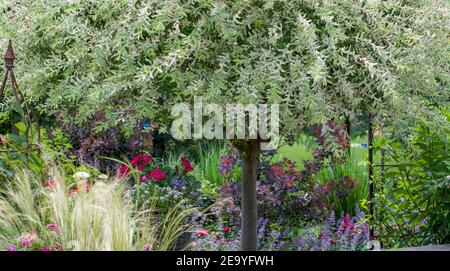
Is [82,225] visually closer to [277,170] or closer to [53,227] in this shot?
[53,227]

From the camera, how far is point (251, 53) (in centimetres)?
384

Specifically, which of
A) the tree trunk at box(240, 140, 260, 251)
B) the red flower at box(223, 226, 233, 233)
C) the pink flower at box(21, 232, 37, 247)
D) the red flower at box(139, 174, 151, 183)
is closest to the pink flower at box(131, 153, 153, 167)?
the red flower at box(139, 174, 151, 183)

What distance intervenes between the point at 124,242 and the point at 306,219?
11.1 feet

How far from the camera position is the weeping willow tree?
148 inches

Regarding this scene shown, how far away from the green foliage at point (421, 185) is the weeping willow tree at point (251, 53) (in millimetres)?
Answer: 446

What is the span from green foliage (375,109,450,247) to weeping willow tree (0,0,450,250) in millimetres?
446

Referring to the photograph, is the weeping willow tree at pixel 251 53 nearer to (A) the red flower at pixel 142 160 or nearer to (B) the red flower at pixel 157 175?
(B) the red flower at pixel 157 175

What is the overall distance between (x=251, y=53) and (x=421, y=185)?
1.78m

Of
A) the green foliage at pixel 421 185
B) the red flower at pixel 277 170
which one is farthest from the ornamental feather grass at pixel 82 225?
the red flower at pixel 277 170

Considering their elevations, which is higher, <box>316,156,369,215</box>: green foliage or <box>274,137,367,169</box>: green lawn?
<box>274,137,367,169</box>: green lawn

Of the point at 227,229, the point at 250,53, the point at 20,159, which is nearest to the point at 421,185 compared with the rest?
the point at 250,53

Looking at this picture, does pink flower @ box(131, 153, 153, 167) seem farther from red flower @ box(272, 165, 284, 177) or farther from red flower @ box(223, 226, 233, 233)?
red flower @ box(272, 165, 284, 177)
